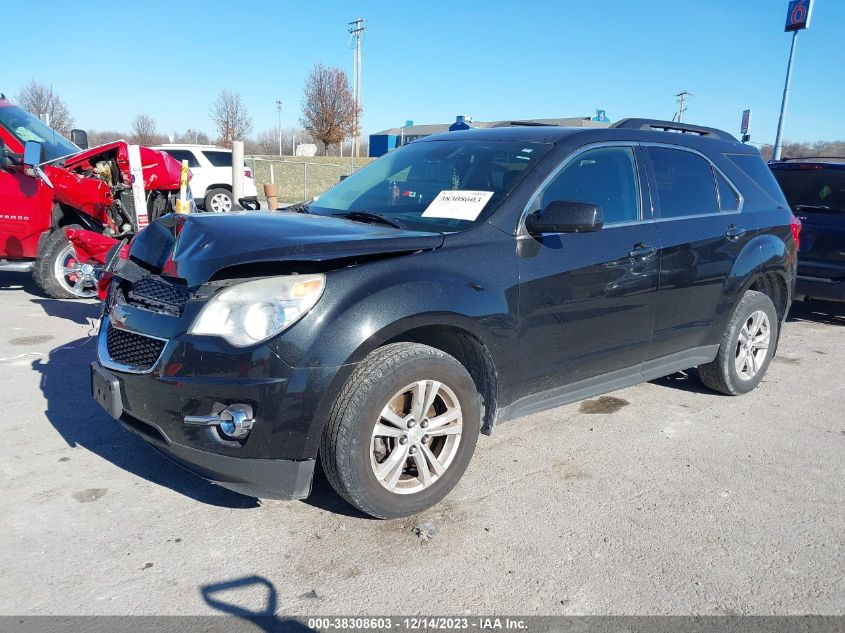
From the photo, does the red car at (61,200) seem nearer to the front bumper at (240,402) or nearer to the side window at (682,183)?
the front bumper at (240,402)

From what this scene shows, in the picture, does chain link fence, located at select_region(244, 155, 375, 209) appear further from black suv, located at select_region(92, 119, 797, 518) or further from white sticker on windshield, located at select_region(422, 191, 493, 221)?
white sticker on windshield, located at select_region(422, 191, 493, 221)

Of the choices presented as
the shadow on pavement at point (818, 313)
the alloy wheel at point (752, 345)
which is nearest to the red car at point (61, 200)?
the alloy wheel at point (752, 345)

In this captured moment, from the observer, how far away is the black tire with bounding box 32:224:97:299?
7.62 m

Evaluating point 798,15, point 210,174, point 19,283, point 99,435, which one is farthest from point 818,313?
point 210,174

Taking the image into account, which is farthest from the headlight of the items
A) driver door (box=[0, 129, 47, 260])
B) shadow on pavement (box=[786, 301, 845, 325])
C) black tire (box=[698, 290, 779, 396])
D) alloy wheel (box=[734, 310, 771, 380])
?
shadow on pavement (box=[786, 301, 845, 325])

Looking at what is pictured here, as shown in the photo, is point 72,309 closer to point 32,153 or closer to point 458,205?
point 32,153

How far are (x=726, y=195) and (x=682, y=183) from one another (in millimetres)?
522

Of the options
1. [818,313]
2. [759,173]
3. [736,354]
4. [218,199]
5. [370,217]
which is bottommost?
[818,313]

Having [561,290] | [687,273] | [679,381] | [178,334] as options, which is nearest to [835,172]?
[679,381]

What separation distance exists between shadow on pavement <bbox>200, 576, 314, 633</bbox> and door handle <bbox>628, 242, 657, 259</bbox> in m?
2.72

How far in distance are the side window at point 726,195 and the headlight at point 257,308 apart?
3.31m

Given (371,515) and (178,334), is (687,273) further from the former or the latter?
(178,334)

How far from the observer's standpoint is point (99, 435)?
13.3 feet

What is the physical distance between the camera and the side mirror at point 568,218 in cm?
339
